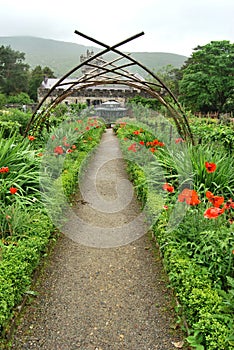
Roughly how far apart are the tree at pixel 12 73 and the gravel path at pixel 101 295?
1628 inches

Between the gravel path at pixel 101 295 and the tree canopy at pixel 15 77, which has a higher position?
the tree canopy at pixel 15 77

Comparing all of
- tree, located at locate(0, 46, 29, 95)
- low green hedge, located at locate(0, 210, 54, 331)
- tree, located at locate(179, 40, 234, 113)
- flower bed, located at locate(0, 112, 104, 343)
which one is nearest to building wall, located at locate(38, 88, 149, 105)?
tree, located at locate(179, 40, 234, 113)

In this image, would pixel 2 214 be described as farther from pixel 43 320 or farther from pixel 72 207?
pixel 72 207

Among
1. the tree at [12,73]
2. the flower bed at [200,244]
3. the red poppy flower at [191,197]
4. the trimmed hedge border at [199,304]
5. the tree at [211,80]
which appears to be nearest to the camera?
the trimmed hedge border at [199,304]

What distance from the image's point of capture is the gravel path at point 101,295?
2.47 metres

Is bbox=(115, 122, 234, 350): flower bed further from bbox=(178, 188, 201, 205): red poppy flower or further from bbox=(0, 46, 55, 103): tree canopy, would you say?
bbox=(0, 46, 55, 103): tree canopy

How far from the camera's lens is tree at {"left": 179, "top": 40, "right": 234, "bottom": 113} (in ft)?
75.6

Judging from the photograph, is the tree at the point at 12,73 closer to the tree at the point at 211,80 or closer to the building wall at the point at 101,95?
the building wall at the point at 101,95

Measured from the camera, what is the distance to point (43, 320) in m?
2.63

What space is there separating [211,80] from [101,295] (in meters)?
22.5

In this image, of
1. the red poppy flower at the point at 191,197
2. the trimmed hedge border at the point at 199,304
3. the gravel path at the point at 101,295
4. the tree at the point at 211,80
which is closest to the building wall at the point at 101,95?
the tree at the point at 211,80

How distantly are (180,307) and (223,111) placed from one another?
22.9 m

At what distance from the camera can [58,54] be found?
349ft

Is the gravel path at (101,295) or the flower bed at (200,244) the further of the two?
the gravel path at (101,295)
